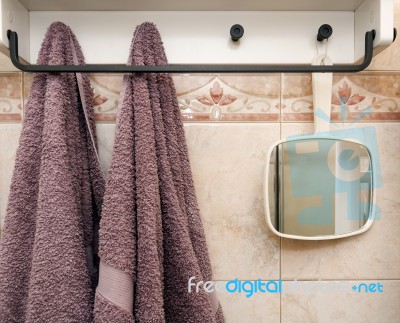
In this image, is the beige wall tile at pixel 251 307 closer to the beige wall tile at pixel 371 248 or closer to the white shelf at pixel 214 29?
the beige wall tile at pixel 371 248

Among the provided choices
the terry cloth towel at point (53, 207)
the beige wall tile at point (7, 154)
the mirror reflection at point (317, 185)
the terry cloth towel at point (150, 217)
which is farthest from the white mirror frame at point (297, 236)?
the beige wall tile at point (7, 154)

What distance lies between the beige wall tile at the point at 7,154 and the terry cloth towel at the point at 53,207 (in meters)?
0.12

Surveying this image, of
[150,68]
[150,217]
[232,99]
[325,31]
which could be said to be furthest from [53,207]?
[325,31]

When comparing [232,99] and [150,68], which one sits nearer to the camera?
[150,68]

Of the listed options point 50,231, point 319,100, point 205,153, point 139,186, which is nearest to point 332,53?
point 319,100

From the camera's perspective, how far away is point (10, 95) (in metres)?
0.59

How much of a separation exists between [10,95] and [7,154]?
0.11 meters

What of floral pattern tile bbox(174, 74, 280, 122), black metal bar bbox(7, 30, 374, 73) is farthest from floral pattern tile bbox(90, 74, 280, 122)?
black metal bar bbox(7, 30, 374, 73)

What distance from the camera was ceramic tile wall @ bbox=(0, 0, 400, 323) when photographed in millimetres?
604

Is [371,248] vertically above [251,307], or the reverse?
[371,248]

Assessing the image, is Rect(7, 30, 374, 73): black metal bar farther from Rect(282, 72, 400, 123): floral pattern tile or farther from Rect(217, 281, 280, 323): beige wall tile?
Rect(217, 281, 280, 323): beige wall tile

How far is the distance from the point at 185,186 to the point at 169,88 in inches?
6.4

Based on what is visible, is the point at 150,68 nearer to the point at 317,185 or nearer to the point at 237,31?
the point at 237,31

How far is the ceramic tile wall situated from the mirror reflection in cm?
3
